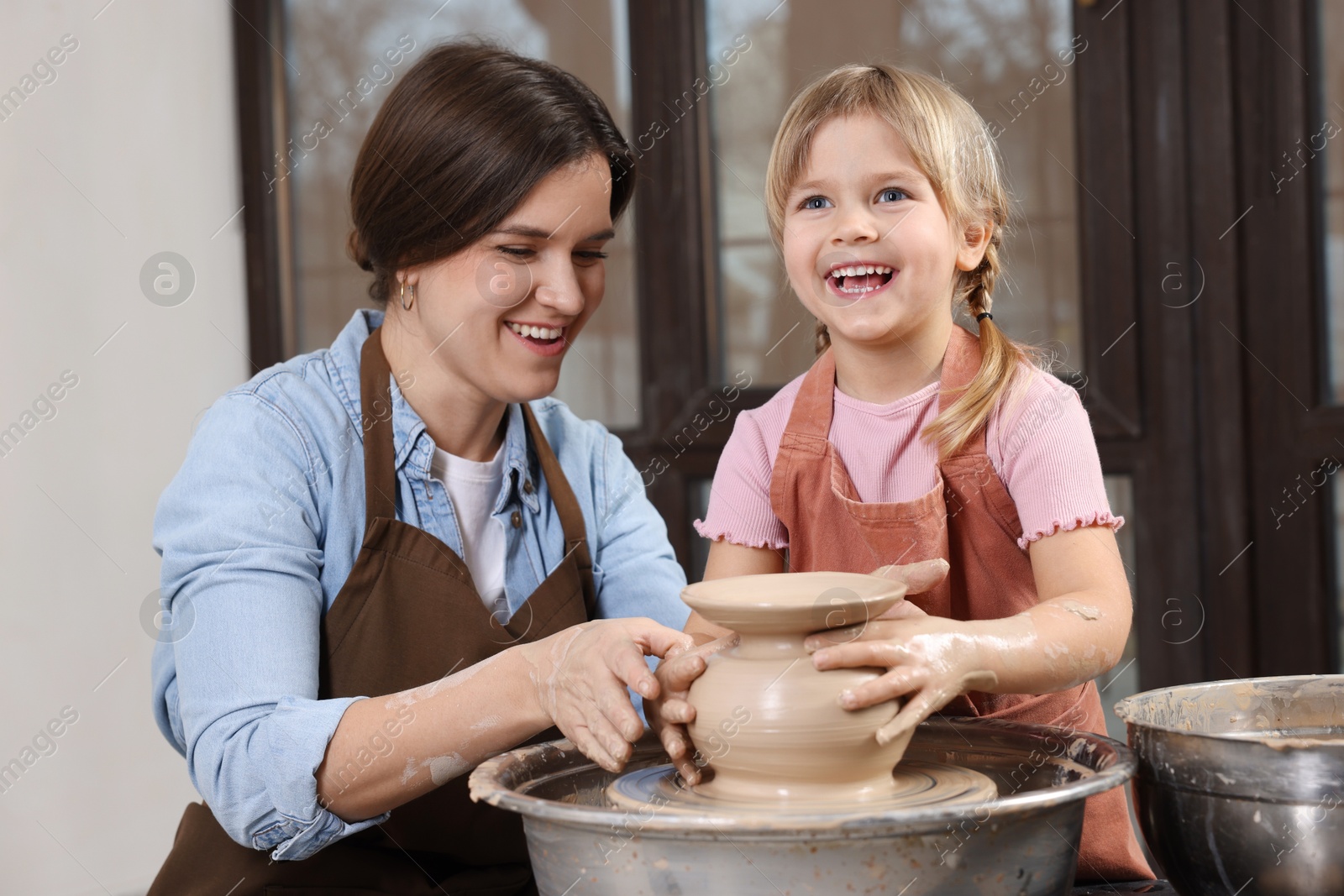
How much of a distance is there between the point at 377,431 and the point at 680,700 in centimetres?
68

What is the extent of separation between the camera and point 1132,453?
2.67 meters

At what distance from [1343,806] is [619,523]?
1041 mm

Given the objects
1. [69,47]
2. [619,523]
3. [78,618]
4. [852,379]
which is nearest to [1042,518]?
[852,379]

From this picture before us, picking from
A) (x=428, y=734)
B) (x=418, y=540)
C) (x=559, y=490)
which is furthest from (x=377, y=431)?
(x=428, y=734)

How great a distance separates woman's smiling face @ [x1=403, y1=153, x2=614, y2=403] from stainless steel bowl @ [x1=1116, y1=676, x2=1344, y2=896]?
836 millimetres

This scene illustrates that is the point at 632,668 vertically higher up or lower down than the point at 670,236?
lower down

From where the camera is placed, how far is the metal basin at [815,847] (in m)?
0.84

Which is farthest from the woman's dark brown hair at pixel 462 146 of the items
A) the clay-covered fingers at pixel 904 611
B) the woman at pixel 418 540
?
the clay-covered fingers at pixel 904 611

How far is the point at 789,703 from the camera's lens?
1005 millimetres

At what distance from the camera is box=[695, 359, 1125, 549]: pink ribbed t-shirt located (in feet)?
4.17

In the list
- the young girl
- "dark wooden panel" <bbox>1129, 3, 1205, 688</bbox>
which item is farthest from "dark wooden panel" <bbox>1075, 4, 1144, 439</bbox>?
the young girl

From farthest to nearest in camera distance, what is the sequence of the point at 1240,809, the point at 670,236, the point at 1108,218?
the point at 670,236 → the point at 1108,218 → the point at 1240,809

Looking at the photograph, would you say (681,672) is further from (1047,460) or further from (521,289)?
(521,289)

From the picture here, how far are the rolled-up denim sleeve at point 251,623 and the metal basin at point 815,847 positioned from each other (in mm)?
360
